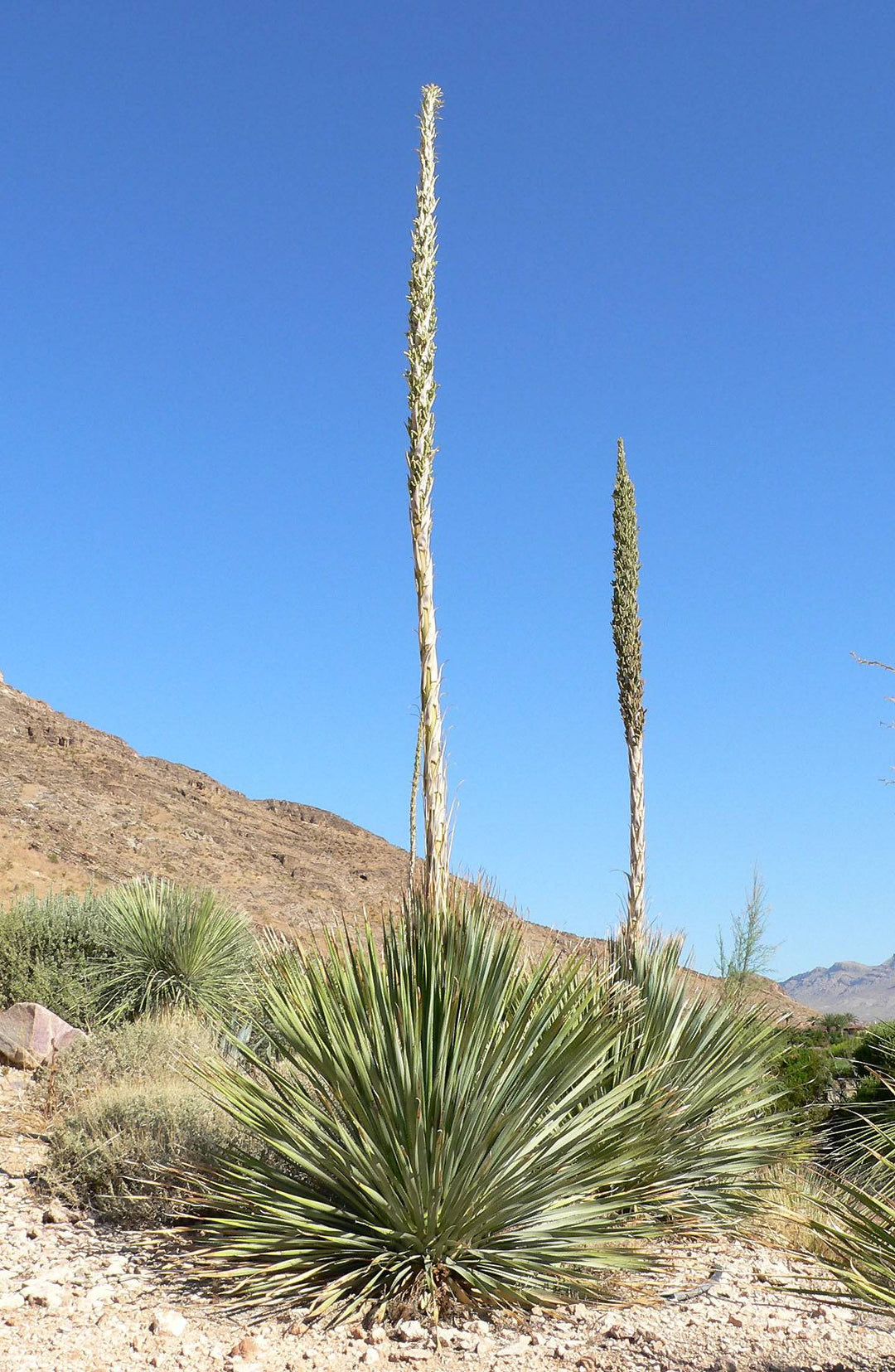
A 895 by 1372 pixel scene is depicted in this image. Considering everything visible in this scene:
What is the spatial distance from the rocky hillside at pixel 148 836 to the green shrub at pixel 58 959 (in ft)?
57.9

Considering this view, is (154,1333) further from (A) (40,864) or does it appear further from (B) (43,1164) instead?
(A) (40,864)

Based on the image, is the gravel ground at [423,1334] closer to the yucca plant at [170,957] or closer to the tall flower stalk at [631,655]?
the tall flower stalk at [631,655]

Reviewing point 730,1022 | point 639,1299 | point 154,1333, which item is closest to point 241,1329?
point 154,1333

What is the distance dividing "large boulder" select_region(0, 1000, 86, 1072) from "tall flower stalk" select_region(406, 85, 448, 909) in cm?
575

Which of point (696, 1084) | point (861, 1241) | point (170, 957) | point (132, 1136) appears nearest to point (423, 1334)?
point (861, 1241)

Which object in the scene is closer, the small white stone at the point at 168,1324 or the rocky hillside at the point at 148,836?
the small white stone at the point at 168,1324

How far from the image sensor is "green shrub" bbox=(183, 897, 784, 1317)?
4512 mm

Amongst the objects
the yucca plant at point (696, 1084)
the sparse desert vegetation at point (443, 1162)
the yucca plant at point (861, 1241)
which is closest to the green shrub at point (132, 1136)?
the sparse desert vegetation at point (443, 1162)

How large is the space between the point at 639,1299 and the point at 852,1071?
24.3ft

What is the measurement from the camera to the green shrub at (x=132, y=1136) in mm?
5852

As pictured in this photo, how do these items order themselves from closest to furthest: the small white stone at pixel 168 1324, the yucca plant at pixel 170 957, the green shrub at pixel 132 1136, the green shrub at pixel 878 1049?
the small white stone at pixel 168 1324, the green shrub at pixel 132 1136, the green shrub at pixel 878 1049, the yucca plant at pixel 170 957

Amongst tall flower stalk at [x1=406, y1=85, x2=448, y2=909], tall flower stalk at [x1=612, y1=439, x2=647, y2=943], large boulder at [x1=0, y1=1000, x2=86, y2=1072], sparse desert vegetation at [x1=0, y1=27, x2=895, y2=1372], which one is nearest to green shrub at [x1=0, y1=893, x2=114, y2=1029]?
large boulder at [x1=0, y1=1000, x2=86, y2=1072]

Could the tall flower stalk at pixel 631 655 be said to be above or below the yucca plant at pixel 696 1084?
above

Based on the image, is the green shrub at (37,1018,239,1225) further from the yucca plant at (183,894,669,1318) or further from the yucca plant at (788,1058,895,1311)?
the yucca plant at (788,1058,895,1311)
